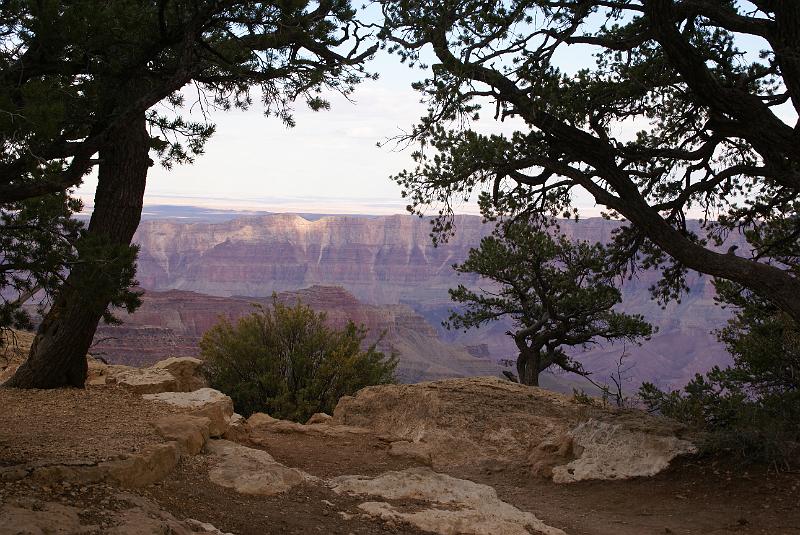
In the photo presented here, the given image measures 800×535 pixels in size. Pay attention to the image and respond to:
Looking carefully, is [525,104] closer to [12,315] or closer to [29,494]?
[12,315]

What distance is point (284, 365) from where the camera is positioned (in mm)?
16531

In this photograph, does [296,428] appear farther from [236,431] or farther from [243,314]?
[243,314]

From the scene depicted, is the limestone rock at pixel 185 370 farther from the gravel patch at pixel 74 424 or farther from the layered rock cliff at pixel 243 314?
the layered rock cliff at pixel 243 314

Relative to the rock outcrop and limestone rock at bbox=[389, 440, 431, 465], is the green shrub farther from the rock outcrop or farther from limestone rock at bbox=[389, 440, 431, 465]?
limestone rock at bbox=[389, 440, 431, 465]

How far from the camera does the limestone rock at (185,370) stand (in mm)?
12317

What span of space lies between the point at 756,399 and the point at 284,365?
384 inches

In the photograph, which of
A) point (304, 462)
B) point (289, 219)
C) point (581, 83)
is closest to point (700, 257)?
point (581, 83)

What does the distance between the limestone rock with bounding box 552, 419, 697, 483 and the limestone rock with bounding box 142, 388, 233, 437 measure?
419 cm

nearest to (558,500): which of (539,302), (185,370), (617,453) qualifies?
(617,453)

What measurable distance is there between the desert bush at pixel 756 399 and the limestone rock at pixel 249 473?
485cm

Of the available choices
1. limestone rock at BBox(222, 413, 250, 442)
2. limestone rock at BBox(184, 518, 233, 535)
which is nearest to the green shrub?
limestone rock at BBox(222, 413, 250, 442)

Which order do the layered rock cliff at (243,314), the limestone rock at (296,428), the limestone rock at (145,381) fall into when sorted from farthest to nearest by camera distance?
the layered rock cliff at (243,314)
the limestone rock at (296,428)
the limestone rock at (145,381)

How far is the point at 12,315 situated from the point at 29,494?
5.91ft

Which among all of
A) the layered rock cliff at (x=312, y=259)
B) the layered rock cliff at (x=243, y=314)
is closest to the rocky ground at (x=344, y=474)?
the layered rock cliff at (x=243, y=314)
